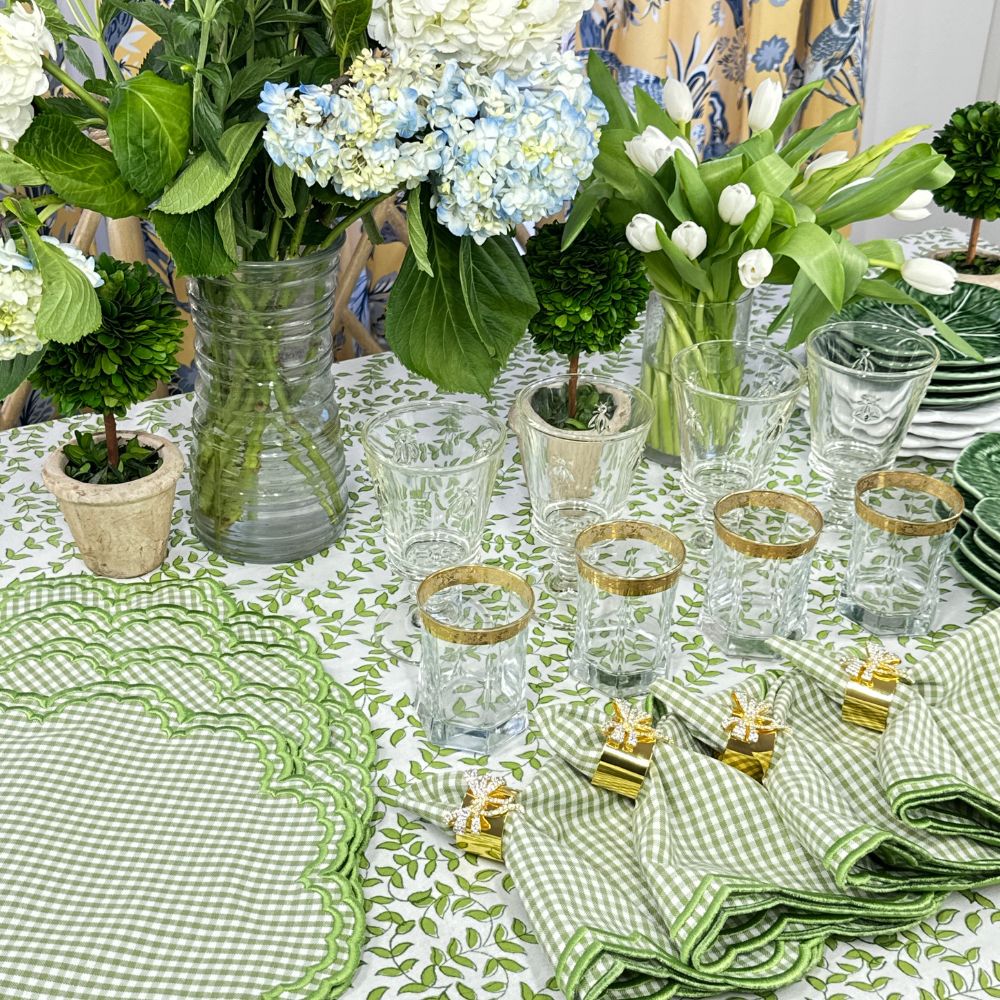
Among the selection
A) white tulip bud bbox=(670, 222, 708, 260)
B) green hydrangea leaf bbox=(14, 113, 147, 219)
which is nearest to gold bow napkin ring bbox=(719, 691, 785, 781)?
white tulip bud bbox=(670, 222, 708, 260)

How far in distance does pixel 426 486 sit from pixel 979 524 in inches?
18.6

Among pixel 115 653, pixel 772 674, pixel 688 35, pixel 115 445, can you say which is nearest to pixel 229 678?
pixel 115 653

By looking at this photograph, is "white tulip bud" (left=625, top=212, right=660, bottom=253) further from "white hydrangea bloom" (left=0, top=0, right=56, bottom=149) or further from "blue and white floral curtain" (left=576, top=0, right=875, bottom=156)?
"blue and white floral curtain" (left=576, top=0, right=875, bottom=156)

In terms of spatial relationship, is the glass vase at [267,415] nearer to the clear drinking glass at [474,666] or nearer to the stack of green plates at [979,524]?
the clear drinking glass at [474,666]

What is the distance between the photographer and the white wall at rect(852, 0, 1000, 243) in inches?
93.9

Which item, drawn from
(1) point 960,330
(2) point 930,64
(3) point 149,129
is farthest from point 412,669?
(2) point 930,64

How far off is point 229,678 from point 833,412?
0.58 metres

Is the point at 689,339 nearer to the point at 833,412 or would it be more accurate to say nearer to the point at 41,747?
the point at 833,412

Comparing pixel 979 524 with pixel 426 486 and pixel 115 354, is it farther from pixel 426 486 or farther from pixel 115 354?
pixel 115 354

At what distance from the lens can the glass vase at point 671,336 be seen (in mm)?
1099

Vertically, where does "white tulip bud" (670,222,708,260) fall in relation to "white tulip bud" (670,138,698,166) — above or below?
below

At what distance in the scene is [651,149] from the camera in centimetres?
104

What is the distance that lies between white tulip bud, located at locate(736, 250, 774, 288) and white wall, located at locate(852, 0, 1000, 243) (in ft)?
5.24

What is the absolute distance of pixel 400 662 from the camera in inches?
35.5
